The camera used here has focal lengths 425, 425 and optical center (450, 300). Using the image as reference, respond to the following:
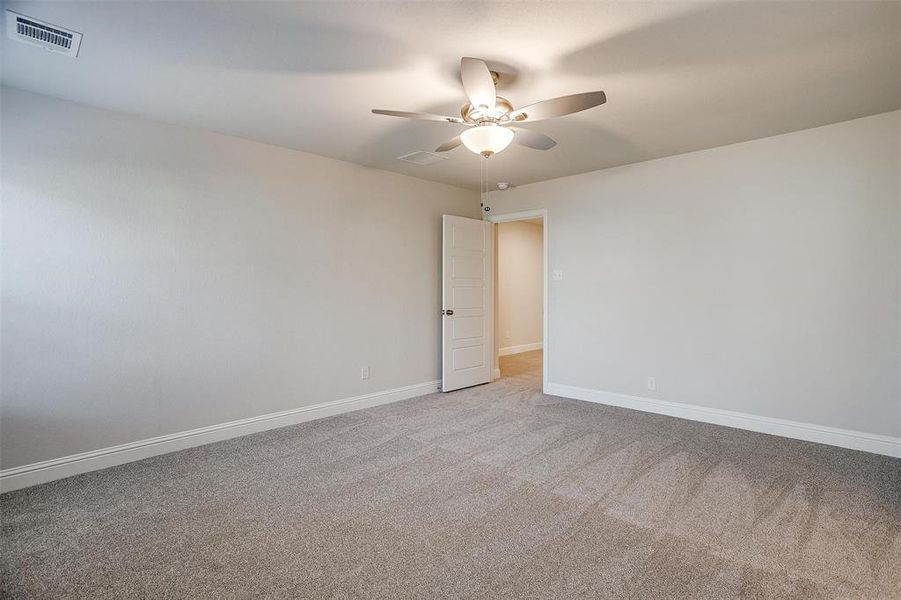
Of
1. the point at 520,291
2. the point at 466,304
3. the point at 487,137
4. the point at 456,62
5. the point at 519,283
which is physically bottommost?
the point at 466,304

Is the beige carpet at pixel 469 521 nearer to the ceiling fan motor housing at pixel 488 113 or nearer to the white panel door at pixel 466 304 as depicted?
the white panel door at pixel 466 304

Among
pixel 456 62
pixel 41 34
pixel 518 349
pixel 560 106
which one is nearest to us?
pixel 41 34

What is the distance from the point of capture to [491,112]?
2.46 meters

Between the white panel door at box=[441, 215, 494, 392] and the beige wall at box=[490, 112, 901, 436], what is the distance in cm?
95

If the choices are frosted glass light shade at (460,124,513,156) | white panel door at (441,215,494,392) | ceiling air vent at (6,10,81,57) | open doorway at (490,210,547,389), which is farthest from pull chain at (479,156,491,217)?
ceiling air vent at (6,10,81,57)

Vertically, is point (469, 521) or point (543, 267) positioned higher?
point (543, 267)

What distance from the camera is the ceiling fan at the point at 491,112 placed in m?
2.12

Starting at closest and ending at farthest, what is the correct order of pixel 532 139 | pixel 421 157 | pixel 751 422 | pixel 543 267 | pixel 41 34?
pixel 41 34 < pixel 532 139 < pixel 421 157 < pixel 751 422 < pixel 543 267

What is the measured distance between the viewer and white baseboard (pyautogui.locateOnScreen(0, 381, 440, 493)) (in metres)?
2.76

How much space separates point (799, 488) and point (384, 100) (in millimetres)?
3695

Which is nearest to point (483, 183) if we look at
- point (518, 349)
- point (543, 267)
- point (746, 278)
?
point (543, 267)

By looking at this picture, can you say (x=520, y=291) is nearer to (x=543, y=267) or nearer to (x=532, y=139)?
(x=543, y=267)

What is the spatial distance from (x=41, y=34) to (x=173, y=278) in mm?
1681

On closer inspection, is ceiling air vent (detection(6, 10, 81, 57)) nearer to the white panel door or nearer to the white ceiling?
the white ceiling
